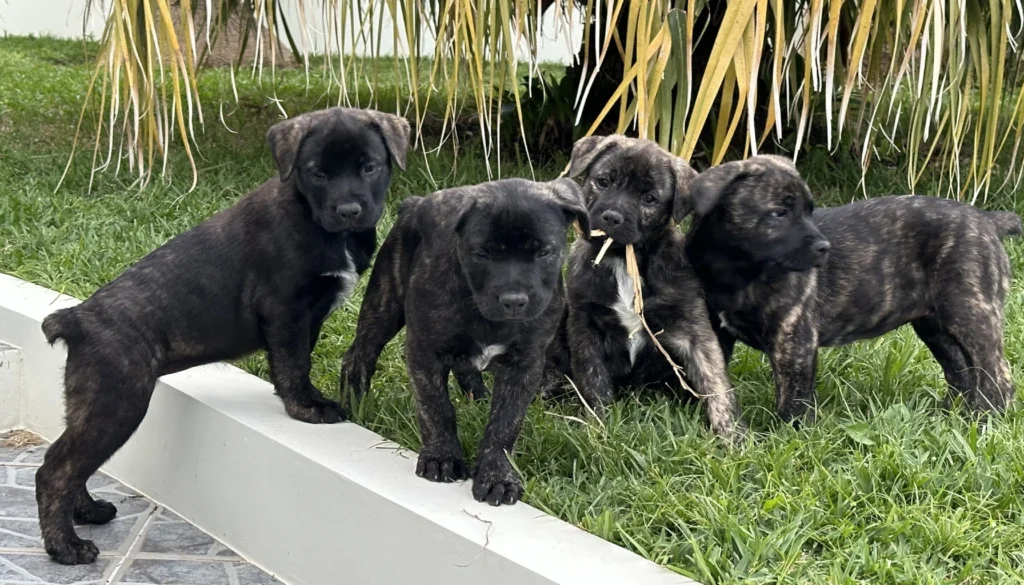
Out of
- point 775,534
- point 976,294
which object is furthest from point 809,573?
point 976,294

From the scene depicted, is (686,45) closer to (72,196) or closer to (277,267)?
(277,267)

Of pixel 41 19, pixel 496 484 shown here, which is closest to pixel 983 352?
pixel 496 484

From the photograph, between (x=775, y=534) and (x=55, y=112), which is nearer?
(x=775, y=534)

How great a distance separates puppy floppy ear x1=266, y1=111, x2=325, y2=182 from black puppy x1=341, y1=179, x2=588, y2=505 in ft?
1.80

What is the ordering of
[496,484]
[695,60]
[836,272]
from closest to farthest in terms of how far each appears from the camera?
[496,484] → [836,272] → [695,60]

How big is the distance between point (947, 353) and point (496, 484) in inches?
86.1

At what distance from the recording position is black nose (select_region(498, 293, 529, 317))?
377 centimetres

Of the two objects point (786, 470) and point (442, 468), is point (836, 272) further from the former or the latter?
point (442, 468)

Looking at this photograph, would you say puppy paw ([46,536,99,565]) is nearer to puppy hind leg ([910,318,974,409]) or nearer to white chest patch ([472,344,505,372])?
white chest patch ([472,344,505,372])

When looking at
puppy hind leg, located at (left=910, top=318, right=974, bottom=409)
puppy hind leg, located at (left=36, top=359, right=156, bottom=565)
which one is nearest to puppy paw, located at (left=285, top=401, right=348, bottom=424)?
puppy hind leg, located at (left=36, top=359, right=156, bottom=565)

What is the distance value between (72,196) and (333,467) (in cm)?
443

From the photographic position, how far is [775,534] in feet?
11.7

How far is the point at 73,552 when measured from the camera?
4336 mm

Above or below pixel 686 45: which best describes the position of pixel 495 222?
below
